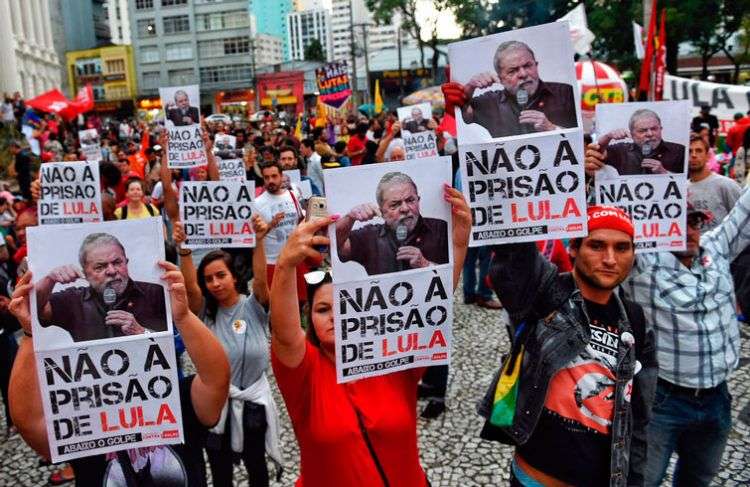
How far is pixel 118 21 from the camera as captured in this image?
13550cm

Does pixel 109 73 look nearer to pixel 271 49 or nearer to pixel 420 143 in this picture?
pixel 420 143

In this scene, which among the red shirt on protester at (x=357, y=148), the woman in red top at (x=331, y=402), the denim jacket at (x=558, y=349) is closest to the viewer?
the woman in red top at (x=331, y=402)

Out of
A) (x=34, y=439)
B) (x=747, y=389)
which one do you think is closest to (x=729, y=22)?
(x=747, y=389)

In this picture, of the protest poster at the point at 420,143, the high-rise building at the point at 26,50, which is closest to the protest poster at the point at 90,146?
the protest poster at the point at 420,143

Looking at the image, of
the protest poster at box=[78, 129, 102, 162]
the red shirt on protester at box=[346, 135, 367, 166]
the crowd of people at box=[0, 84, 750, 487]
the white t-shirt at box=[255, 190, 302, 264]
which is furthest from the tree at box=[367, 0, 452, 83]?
the crowd of people at box=[0, 84, 750, 487]

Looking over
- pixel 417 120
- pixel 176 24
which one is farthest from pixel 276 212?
pixel 176 24

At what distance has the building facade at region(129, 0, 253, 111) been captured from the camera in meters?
72.6

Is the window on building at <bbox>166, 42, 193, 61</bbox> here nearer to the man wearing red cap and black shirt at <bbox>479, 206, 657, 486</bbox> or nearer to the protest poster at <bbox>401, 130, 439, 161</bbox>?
the protest poster at <bbox>401, 130, 439, 161</bbox>

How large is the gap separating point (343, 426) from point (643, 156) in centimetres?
262

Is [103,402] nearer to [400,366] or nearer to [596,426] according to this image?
[400,366]

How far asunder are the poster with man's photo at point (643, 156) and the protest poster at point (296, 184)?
360cm

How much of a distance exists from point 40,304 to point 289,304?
89cm

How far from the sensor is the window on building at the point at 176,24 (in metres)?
74.2

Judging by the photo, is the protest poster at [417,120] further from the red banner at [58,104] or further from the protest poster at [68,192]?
the red banner at [58,104]
